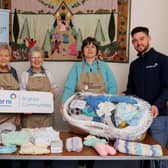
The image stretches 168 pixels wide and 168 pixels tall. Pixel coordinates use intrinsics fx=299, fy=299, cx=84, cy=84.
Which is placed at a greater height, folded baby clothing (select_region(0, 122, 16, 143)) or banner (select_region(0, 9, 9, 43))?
banner (select_region(0, 9, 9, 43))

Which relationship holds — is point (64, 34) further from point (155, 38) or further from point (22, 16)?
point (155, 38)

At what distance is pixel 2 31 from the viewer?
2730mm

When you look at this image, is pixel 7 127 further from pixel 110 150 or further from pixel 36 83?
pixel 110 150

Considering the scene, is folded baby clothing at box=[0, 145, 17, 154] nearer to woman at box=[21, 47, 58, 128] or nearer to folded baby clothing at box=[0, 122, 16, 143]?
folded baby clothing at box=[0, 122, 16, 143]

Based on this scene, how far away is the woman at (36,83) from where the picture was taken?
2.46 m

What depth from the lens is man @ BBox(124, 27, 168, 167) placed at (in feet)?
7.36

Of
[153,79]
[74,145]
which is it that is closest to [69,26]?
[153,79]

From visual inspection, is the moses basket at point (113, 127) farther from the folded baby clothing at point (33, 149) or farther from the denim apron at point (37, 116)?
the denim apron at point (37, 116)

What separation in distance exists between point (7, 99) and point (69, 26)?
4.09ft

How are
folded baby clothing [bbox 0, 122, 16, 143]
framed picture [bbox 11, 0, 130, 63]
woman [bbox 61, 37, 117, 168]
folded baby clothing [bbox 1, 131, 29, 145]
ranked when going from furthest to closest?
framed picture [bbox 11, 0, 130, 63]
woman [bbox 61, 37, 117, 168]
folded baby clothing [bbox 0, 122, 16, 143]
folded baby clothing [bbox 1, 131, 29, 145]

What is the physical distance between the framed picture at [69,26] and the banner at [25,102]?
945 millimetres

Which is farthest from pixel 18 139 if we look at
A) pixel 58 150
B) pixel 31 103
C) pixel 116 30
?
pixel 116 30

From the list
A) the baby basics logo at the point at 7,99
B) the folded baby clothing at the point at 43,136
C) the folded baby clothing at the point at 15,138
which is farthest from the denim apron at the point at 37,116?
the folded baby clothing at the point at 15,138

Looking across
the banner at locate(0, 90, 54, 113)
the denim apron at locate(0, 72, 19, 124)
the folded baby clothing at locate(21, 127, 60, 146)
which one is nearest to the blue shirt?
the banner at locate(0, 90, 54, 113)
